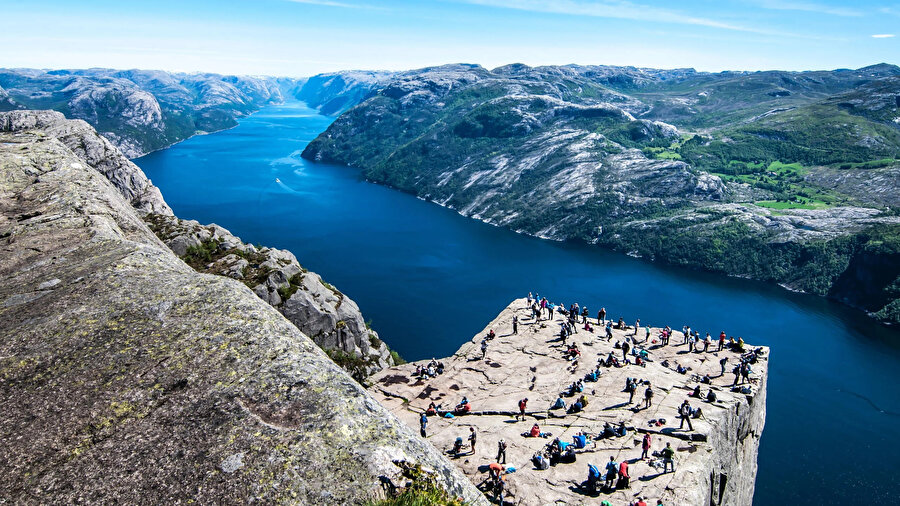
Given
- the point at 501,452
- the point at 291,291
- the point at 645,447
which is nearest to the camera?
the point at 501,452

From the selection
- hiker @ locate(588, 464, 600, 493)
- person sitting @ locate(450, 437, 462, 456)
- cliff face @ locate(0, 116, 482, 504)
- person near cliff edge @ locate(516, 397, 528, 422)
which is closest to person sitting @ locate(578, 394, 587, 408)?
person near cliff edge @ locate(516, 397, 528, 422)

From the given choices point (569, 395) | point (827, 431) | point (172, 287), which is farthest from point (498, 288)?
point (172, 287)

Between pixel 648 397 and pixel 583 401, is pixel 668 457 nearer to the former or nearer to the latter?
pixel 648 397

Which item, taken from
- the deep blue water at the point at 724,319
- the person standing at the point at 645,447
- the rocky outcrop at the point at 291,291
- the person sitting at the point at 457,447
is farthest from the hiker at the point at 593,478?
the deep blue water at the point at 724,319

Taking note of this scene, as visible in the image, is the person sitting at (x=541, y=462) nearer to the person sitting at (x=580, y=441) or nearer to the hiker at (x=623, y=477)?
the person sitting at (x=580, y=441)

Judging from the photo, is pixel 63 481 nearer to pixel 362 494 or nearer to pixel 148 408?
pixel 148 408

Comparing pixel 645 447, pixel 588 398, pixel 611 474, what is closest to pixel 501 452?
pixel 611 474
